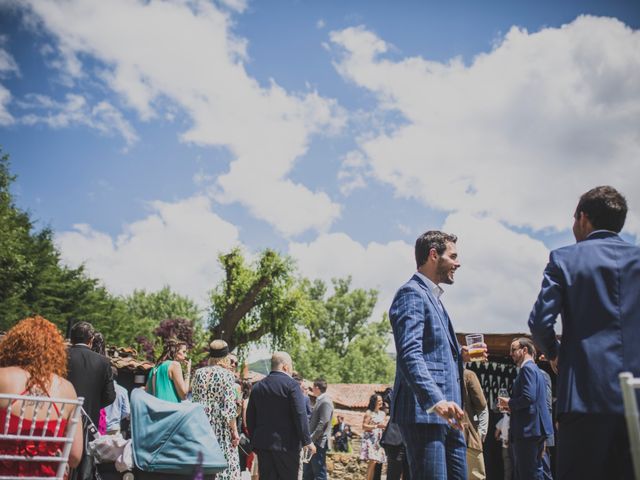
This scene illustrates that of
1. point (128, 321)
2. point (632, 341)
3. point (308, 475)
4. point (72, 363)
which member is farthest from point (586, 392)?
point (128, 321)

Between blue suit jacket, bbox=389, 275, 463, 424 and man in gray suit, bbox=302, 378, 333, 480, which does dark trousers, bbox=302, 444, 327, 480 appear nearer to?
man in gray suit, bbox=302, 378, 333, 480

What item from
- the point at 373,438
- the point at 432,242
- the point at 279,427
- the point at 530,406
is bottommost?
the point at 373,438

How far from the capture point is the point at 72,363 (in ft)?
18.4

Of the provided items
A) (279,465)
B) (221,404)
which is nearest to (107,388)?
(221,404)

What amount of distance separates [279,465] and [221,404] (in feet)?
3.15

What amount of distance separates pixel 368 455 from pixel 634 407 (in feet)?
31.9

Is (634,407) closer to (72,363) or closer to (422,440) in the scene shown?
(422,440)

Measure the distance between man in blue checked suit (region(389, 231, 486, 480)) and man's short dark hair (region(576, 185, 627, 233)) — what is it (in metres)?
1.11

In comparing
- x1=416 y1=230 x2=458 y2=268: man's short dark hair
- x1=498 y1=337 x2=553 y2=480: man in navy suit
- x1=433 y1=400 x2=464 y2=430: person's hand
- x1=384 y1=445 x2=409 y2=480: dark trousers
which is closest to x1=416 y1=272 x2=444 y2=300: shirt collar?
x1=416 y1=230 x2=458 y2=268: man's short dark hair

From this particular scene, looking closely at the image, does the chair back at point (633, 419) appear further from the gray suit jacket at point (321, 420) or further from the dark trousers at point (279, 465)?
the gray suit jacket at point (321, 420)

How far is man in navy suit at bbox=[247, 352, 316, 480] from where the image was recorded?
6.48 meters

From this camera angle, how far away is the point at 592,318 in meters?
2.67

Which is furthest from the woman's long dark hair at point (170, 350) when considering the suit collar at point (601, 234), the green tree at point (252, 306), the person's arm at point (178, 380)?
the green tree at point (252, 306)

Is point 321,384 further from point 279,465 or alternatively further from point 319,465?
point 279,465
